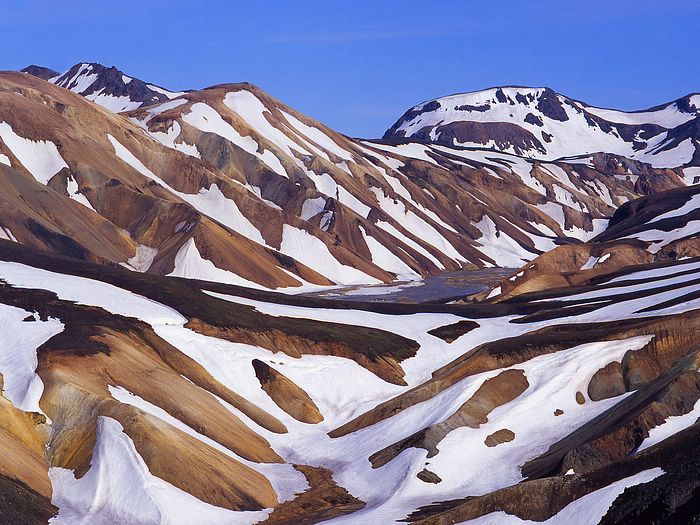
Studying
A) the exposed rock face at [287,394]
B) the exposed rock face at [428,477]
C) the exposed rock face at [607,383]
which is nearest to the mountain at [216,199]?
the exposed rock face at [287,394]

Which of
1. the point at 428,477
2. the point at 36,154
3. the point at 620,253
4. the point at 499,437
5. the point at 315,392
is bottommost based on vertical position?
the point at 428,477

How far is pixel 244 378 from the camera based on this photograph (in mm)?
62031

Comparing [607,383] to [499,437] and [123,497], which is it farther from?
[123,497]

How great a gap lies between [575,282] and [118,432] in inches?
2754

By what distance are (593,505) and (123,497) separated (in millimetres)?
18599

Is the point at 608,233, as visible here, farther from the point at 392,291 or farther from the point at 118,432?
the point at 118,432

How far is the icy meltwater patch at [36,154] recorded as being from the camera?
123375 millimetres

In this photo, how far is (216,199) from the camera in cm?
14112

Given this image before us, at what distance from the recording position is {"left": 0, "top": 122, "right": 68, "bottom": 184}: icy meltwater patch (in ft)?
405

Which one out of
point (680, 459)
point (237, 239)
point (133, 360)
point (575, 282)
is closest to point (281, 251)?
point (237, 239)

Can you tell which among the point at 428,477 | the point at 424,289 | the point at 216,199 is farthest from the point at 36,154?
the point at 428,477

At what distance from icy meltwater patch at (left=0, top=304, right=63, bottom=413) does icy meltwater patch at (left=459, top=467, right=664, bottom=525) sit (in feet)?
77.2

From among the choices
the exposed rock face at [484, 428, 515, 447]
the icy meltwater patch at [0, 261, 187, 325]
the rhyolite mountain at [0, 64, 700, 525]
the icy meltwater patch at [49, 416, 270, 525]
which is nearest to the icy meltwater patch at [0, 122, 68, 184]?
the rhyolite mountain at [0, 64, 700, 525]

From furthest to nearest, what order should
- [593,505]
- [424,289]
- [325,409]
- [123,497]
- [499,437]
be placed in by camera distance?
[424,289] < [325,409] < [499,437] < [123,497] < [593,505]
